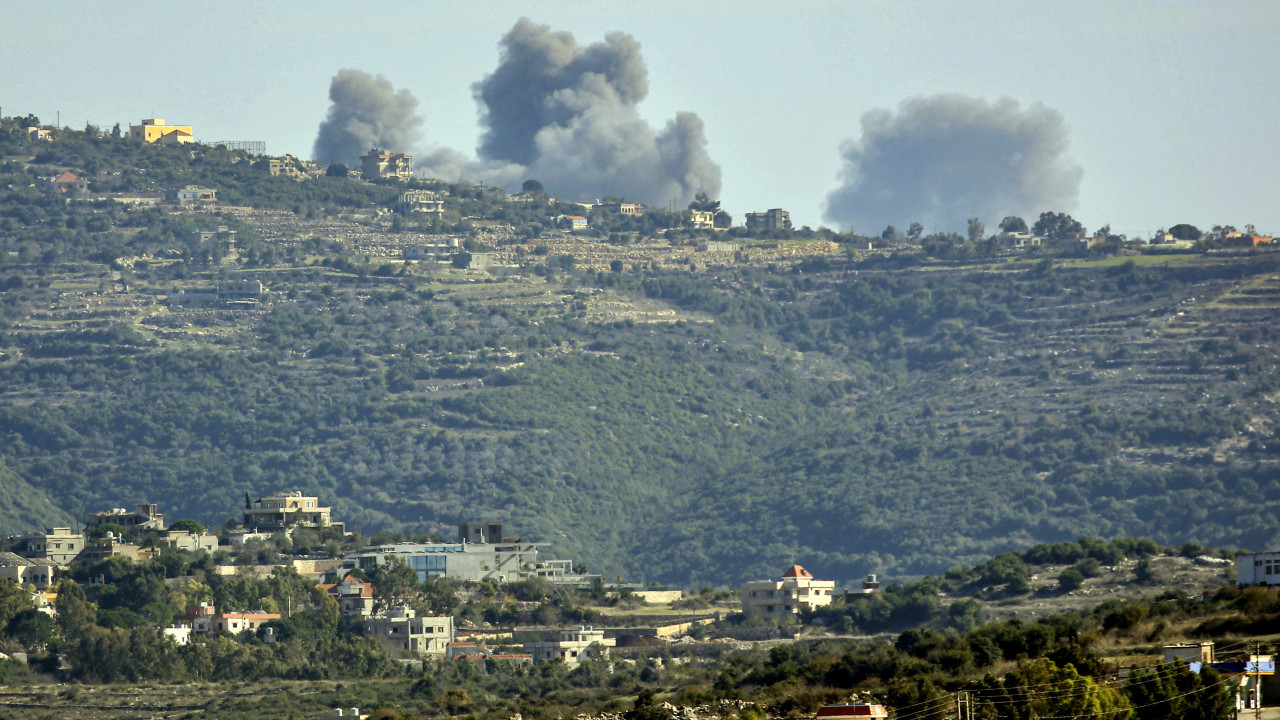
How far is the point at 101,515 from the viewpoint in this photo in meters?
119

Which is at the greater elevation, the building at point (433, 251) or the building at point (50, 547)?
the building at point (433, 251)

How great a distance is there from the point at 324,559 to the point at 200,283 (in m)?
75.9

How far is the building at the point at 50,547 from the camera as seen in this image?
107812mm

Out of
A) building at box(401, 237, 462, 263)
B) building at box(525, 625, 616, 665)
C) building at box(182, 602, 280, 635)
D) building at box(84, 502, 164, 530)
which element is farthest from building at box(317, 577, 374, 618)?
building at box(401, 237, 462, 263)

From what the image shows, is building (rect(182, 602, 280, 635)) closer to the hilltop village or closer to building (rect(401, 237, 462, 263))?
the hilltop village

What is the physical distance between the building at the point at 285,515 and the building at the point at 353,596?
15.1m

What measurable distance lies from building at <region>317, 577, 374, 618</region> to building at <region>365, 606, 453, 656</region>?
1.94 meters

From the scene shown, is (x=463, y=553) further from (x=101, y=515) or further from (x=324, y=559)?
(x=101, y=515)

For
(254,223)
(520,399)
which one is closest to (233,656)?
(520,399)

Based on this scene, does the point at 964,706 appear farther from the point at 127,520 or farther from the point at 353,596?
the point at 127,520

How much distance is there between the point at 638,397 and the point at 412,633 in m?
82.1

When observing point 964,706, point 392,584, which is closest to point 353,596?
point 392,584

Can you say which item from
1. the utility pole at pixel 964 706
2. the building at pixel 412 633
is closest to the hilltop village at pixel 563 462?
the building at pixel 412 633

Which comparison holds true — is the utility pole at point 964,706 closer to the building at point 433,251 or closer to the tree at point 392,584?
the tree at point 392,584
